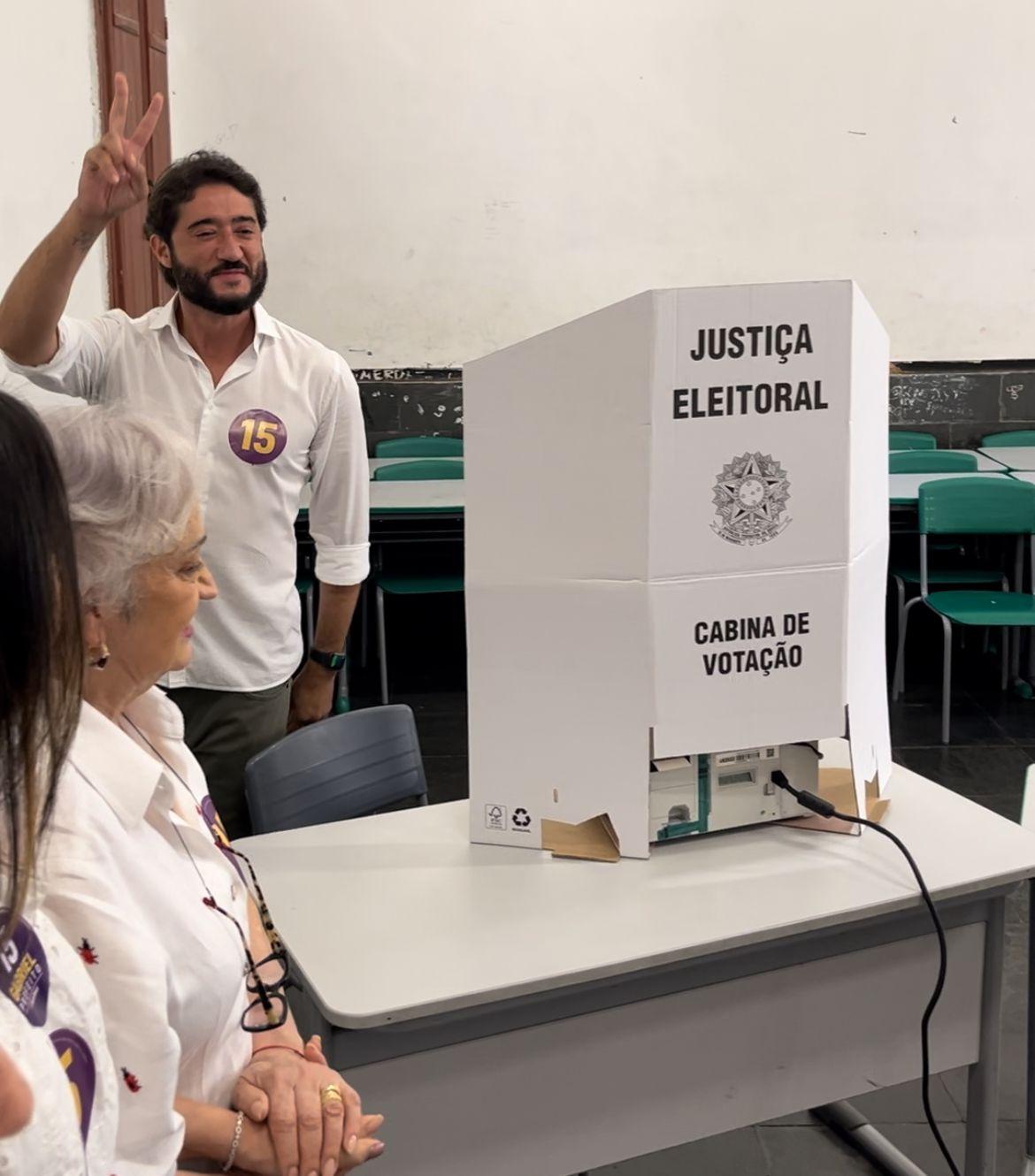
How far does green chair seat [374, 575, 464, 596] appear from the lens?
420 cm

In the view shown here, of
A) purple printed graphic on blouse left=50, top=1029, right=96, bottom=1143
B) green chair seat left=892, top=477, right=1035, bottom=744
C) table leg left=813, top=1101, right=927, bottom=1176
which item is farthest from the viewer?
green chair seat left=892, top=477, right=1035, bottom=744

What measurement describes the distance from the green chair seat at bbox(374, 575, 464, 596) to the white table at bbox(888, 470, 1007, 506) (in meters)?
1.59

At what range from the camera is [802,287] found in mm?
1391

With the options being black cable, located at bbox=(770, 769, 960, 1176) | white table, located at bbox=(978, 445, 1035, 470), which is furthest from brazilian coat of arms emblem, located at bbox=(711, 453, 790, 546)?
white table, located at bbox=(978, 445, 1035, 470)

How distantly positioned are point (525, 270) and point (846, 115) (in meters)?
1.71

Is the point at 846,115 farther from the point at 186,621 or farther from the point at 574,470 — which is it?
the point at 186,621

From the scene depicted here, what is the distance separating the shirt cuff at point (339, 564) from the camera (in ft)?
7.59

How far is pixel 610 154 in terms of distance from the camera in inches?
216

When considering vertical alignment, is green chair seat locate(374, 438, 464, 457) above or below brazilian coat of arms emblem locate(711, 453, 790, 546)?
above

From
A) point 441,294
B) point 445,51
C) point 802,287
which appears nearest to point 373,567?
point 441,294

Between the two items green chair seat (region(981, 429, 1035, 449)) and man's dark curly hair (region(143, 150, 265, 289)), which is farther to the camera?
green chair seat (region(981, 429, 1035, 449))

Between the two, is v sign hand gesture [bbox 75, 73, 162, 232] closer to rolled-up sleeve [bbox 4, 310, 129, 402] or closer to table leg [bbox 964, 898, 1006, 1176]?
rolled-up sleeve [bbox 4, 310, 129, 402]

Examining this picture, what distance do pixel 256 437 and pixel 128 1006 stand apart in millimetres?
1309

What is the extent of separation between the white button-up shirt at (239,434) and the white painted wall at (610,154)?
11.4 ft
